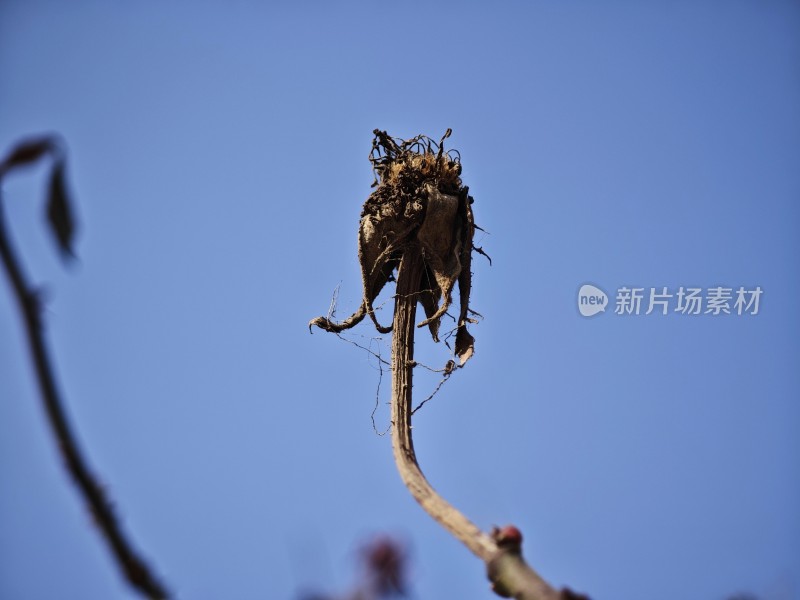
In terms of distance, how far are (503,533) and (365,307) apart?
3.20m

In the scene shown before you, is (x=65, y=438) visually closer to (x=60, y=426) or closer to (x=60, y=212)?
(x=60, y=426)

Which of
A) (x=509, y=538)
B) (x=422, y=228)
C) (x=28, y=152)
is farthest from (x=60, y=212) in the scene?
(x=422, y=228)

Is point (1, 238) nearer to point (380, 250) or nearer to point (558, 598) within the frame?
point (558, 598)

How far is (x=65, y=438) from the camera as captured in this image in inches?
46.6

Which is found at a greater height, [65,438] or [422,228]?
[422,228]

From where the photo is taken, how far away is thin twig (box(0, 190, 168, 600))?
1.16 m

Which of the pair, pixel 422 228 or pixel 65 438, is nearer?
pixel 65 438

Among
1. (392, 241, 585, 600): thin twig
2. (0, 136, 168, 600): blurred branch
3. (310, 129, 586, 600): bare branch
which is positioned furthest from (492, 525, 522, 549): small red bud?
(0, 136, 168, 600): blurred branch

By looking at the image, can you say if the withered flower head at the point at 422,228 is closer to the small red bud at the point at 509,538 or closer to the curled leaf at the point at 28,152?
the small red bud at the point at 509,538

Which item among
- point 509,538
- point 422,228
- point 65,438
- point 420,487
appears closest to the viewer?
point 65,438

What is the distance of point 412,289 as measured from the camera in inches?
276

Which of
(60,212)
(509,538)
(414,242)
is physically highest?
(414,242)

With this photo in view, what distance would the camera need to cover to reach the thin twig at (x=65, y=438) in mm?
1157

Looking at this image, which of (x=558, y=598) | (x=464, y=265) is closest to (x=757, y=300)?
(x=464, y=265)
